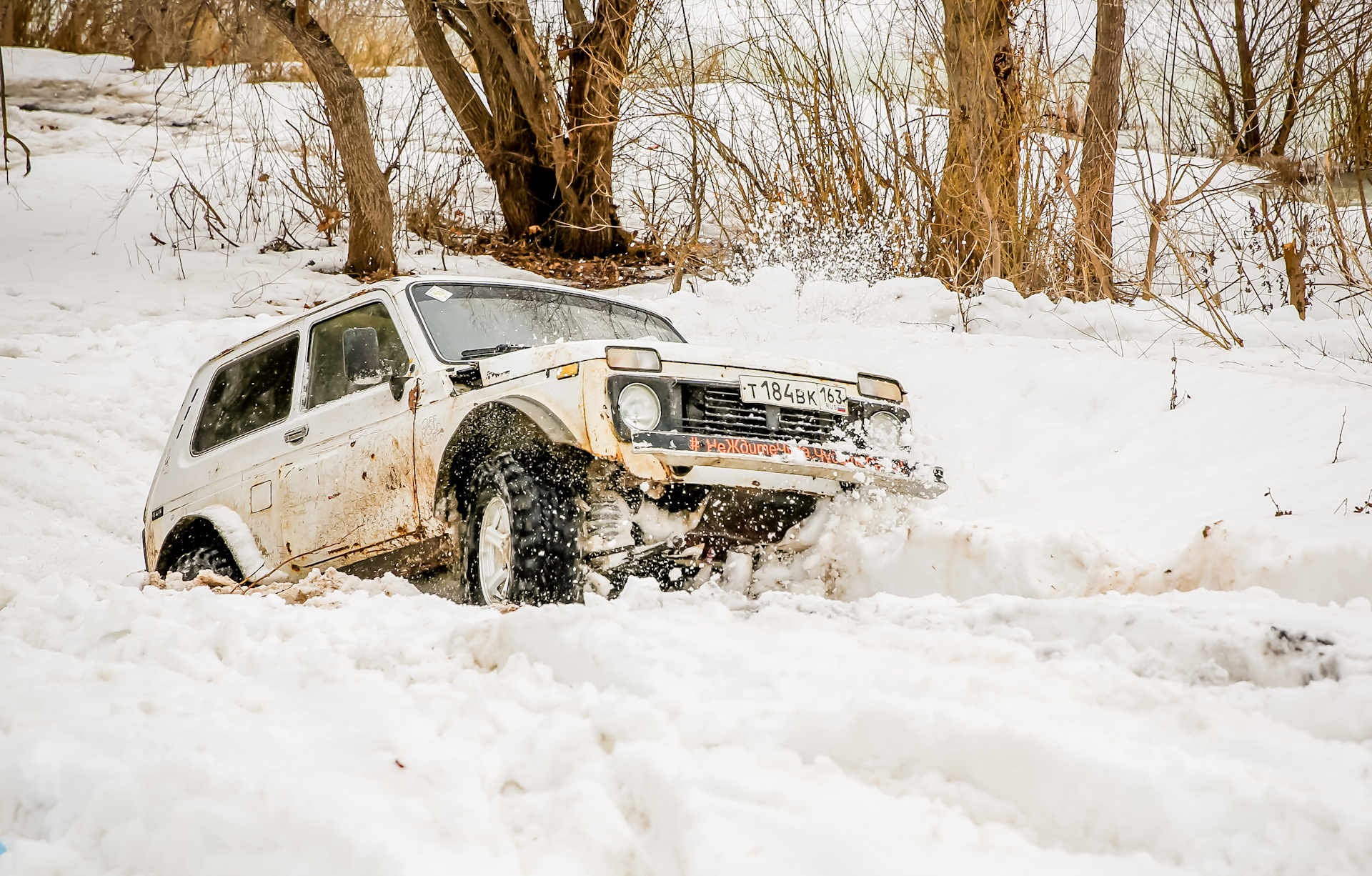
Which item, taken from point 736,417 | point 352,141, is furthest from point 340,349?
point 352,141

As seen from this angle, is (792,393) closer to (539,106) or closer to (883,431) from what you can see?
(883,431)

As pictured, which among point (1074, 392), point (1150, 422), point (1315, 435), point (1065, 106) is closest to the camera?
point (1315, 435)

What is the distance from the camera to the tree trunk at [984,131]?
9.38 m

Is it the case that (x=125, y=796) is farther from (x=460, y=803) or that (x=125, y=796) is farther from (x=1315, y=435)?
(x=1315, y=435)

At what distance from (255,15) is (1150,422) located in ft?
40.6

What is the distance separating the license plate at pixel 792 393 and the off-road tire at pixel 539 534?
811 millimetres

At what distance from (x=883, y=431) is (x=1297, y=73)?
789 cm

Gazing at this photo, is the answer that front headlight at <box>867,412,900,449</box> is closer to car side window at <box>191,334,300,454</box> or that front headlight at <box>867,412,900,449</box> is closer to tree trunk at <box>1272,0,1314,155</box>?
car side window at <box>191,334,300,454</box>

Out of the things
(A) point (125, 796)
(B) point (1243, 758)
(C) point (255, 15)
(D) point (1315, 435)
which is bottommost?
(A) point (125, 796)

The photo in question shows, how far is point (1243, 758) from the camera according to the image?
192 cm

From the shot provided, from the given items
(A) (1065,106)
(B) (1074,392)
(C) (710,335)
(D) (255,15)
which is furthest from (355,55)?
(B) (1074,392)

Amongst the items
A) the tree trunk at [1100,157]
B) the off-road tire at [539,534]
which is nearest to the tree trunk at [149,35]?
the tree trunk at [1100,157]

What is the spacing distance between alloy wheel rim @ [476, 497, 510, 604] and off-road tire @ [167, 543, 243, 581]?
6.27ft

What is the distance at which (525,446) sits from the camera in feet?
13.5
